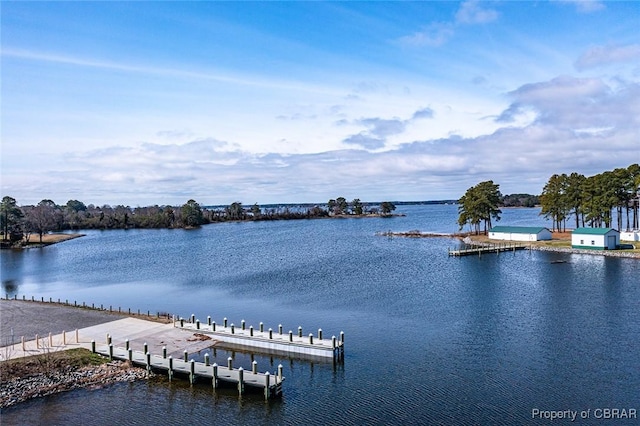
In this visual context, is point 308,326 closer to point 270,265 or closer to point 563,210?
point 270,265

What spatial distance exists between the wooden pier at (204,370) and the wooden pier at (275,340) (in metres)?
4.08

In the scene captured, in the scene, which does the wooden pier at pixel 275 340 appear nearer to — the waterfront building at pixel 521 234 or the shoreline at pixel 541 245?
the shoreline at pixel 541 245

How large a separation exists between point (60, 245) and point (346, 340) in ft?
330

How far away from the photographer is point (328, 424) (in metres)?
19.9

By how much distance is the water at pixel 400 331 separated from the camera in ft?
69.6

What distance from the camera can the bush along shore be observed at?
22703 mm

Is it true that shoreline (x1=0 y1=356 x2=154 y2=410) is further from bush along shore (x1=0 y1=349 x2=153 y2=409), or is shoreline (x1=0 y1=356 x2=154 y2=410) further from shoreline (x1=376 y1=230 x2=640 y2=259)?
shoreline (x1=376 y1=230 x2=640 y2=259)

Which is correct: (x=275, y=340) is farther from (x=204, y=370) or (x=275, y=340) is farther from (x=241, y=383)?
(x=241, y=383)

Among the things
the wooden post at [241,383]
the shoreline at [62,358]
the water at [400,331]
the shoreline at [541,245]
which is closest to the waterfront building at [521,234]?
the shoreline at [541,245]

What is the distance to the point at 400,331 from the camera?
3194cm

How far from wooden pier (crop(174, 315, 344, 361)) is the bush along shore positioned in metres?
6.22

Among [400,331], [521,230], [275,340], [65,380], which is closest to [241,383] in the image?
[275,340]

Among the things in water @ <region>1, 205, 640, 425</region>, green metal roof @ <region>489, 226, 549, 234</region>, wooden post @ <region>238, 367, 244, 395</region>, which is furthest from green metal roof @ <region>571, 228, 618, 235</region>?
wooden post @ <region>238, 367, 244, 395</region>

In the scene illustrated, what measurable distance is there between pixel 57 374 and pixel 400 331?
19.9 m
